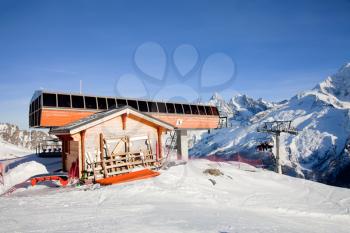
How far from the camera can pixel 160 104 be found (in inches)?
1329

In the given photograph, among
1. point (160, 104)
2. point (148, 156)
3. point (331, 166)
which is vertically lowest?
point (331, 166)

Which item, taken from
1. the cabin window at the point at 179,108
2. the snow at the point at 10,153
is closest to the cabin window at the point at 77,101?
the cabin window at the point at 179,108

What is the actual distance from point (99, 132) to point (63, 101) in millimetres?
9528

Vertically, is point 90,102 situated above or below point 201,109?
above

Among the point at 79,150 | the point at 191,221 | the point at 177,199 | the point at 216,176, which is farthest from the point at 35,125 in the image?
the point at 191,221

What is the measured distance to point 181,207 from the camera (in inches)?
442

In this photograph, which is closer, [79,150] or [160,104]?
[79,150]

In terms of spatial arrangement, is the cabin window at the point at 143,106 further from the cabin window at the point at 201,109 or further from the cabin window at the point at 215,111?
the cabin window at the point at 215,111

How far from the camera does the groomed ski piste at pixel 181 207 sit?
8703mm

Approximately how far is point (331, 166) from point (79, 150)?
562ft

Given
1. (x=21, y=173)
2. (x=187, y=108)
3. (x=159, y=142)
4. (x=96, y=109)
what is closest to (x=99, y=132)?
(x=159, y=142)

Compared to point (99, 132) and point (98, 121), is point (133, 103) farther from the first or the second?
point (98, 121)

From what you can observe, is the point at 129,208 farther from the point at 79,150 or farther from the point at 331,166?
the point at 331,166

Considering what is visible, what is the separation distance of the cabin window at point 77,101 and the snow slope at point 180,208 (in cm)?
1199
